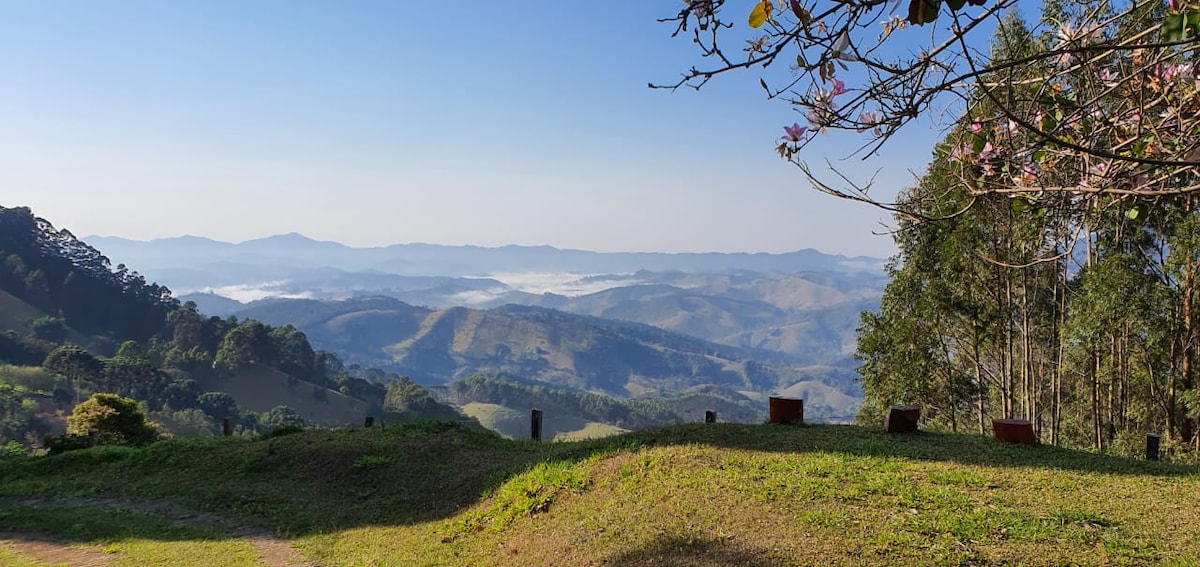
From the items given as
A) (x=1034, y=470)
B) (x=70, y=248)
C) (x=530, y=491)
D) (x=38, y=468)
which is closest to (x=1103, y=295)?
(x=1034, y=470)

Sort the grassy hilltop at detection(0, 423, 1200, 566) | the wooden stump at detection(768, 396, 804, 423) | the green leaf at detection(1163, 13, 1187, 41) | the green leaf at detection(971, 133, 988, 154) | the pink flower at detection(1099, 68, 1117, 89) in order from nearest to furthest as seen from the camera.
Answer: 1. the green leaf at detection(1163, 13, 1187, 41)
2. the pink flower at detection(1099, 68, 1117, 89)
3. the green leaf at detection(971, 133, 988, 154)
4. the grassy hilltop at detection(0, 423, 1200, 566)
5. the wooden stump at detection(768, 396, 804, 423)

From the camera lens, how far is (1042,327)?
2148 centimetres

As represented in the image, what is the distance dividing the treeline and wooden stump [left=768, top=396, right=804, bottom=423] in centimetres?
467

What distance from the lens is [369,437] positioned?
14438 millimetres

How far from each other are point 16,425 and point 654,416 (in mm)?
109648

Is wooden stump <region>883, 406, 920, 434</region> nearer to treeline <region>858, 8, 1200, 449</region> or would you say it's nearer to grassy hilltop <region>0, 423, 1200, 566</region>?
grassy hilltop <region>0, 423, 1200, 566</region>

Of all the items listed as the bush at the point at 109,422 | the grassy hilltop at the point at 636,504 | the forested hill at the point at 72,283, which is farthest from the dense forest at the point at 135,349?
the grassy hilltop at the point at 636,504

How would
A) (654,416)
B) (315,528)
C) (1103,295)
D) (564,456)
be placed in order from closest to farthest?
(315,528), (564,456), (1103,295), (654,416)

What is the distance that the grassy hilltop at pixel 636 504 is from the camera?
6410 millimetres

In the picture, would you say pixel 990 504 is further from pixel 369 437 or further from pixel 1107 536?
pixel 369 437

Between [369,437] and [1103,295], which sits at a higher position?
[1103,295]

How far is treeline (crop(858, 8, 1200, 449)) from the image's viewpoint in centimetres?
Result: 1544

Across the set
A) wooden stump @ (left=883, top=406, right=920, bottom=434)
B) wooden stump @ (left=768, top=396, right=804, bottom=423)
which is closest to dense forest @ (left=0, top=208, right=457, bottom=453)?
wooden stump @ (left=768, top=396, right=804, bottom=423)

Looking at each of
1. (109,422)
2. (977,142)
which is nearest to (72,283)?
(109,422)
